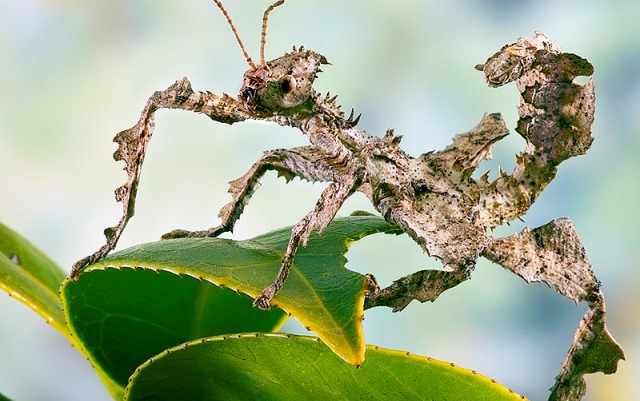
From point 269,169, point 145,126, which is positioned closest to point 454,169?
point 269,169

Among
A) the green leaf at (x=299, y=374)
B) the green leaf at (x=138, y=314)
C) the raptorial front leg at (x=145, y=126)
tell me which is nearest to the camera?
the green leaf at (x=299, y=374)

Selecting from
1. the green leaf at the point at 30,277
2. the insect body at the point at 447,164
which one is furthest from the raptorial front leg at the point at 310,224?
the green leaf at the point at 30,277

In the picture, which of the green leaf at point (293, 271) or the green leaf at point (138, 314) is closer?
the green leaf at point (293, 271)

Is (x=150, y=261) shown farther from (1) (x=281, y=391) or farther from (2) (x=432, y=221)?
(2) (x=432, y=221)

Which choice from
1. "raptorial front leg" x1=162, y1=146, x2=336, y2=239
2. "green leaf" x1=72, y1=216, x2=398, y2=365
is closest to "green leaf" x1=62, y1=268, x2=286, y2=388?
"green leaf" x1=72, y1=216, x2=398, y2=365

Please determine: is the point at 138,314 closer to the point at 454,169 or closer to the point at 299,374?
the point at 299,374

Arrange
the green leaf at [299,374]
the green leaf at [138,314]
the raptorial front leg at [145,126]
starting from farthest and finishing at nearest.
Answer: the raptorial front leg at [145,126] → the green leaf at [138,314] → the green leaf at [299,374]

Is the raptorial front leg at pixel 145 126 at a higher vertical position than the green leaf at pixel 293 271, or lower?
higher

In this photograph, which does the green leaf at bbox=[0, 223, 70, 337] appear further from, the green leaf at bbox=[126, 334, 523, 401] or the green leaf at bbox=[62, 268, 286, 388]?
the green leaf at bbox=[126, 334, 523, 401]

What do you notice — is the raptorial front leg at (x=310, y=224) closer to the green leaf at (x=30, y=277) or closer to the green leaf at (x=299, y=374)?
the green leaf at (x=299, y=374)
